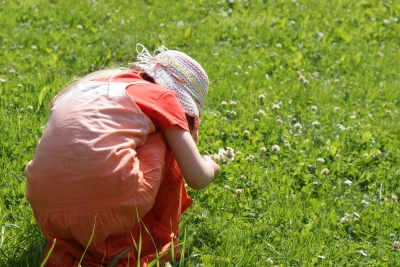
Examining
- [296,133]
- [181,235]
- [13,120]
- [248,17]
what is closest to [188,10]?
[248,17]

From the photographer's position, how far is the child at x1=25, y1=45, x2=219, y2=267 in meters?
2.90

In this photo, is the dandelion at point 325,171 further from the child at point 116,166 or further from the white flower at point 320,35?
the white flower at point 320,35

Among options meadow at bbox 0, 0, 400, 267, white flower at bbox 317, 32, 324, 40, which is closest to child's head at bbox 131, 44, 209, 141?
meadow at bbox 0, 0, 400, 267

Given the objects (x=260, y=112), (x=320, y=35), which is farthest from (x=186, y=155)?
(x=320, y=35)

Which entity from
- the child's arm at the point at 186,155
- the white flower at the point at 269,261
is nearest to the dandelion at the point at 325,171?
the white flower at the point at 269,261

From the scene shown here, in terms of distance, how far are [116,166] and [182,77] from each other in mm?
716

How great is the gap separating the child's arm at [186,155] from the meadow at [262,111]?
0.45 meters

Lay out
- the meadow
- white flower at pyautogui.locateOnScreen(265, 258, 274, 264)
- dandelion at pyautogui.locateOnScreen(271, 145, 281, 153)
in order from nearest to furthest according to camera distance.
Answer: white flower at pyautogui.locateOnScreen(265, 258, 274, 264), the meadow, dandelion at pyautogui.locateOnScreen(271, 145, 281, 153)

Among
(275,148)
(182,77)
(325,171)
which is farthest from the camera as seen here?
(275,148)

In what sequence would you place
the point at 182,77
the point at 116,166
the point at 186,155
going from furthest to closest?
the point at 182,77 < the point at 186,155 < the point at 116,166

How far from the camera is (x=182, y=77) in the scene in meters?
3.43

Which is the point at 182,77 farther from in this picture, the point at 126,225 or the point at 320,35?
the point at 320,35

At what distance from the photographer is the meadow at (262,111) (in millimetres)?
3756

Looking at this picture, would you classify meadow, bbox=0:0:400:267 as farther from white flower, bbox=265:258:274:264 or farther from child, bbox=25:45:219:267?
child, bbox=25:45:219:267
